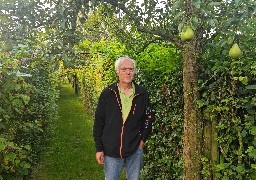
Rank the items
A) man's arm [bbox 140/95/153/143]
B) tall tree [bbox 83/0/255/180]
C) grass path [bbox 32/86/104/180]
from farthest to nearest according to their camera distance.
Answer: grass path [bbox 32/86/104/180]
man's arm [bbox 140/95/153/143]
tall tree [bbox 83/0/255/180]

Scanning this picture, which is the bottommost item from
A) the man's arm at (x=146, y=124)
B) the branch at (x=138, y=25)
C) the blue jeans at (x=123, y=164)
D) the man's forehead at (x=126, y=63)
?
the blue jeans at (x=123, y=164)

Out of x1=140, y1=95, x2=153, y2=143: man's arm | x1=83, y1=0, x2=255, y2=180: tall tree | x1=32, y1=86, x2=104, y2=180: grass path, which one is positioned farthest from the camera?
x1=32, y1=86, x2=104, y2=180: grass path

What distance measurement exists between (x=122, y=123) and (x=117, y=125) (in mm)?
58

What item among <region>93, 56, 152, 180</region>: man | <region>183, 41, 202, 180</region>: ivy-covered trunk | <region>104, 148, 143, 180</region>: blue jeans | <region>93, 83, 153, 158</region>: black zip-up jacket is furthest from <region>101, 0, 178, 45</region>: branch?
<region>104, 148, 143, 180</region>: blue jeans

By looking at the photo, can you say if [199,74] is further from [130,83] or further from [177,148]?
[177,148]

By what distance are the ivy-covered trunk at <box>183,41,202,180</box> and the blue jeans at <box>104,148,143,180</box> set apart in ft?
1.82

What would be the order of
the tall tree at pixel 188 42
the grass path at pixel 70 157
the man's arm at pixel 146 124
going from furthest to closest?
the grass path at pixel 70 157 < the man's arm at pixel 146 124 < the tall tree at pixel 188 42

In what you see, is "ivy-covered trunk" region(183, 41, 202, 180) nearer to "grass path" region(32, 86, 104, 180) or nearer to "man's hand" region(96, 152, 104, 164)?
"man's hand" region(96, 152, 104, 164)

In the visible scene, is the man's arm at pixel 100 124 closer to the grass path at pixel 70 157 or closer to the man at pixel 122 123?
the man at pixel 122 123

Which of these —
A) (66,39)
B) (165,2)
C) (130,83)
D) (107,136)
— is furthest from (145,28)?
(107,136)

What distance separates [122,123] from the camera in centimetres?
401

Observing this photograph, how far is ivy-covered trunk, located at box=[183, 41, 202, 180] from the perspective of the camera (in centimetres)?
401

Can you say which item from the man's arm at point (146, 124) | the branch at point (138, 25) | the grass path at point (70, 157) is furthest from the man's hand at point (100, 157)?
the grass path at point (70, 157)

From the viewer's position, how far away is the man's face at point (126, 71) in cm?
398
